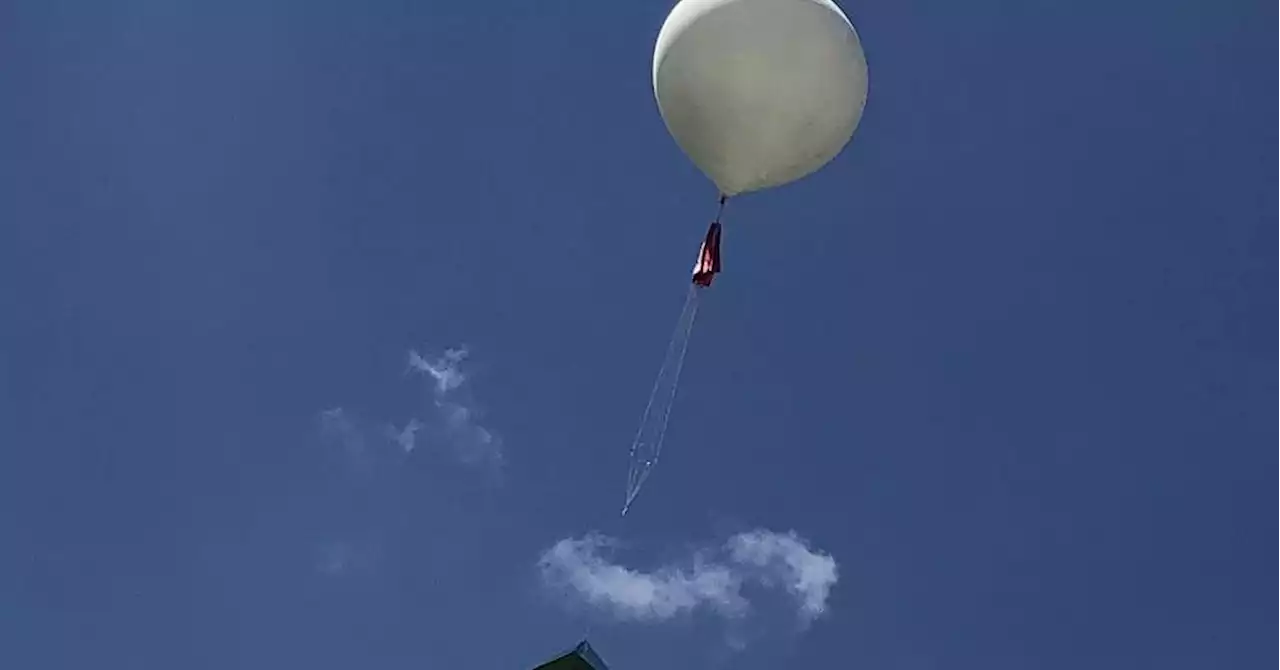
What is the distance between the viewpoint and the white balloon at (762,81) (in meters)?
15.1

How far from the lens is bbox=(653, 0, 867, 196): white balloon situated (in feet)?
49.6

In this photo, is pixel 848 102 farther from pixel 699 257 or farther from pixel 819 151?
pixel 699 257

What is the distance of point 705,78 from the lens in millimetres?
Answer: 15328

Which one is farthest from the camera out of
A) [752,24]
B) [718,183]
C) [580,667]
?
[718,183]

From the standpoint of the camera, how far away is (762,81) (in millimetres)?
15125

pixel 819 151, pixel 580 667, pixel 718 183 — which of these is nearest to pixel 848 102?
A: pixel 819 151

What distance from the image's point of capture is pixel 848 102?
15547 millimetres

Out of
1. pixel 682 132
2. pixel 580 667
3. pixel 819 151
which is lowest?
pixel 580 667

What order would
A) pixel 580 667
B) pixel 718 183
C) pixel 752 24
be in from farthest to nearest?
pixel 718 183
pixel 752 24
pixel 580 667

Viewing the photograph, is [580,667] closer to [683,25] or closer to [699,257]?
[699,257]

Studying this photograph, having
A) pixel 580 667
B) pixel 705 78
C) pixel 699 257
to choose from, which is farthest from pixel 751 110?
pixel 580 667

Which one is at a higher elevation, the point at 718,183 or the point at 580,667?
the point at 718,183

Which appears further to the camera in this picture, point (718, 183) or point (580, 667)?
point (718, 183)

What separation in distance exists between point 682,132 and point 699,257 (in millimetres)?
1317
